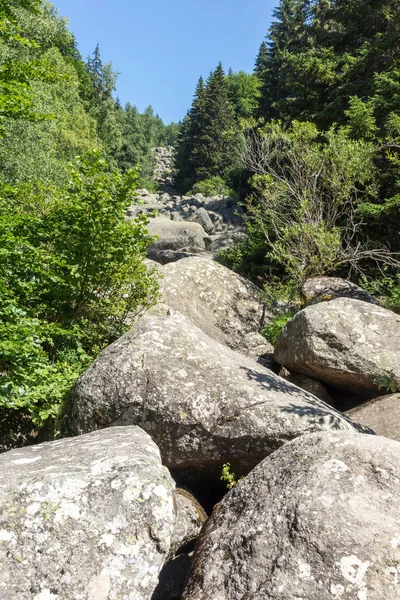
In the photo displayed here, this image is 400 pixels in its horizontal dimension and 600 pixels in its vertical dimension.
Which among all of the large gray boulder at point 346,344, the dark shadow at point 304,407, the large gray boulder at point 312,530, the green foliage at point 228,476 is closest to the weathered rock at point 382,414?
the large gray boulder at point 346,344

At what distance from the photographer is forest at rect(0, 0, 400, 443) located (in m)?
5.52

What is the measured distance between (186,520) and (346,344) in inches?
151

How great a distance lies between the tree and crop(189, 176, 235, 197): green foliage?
123ft

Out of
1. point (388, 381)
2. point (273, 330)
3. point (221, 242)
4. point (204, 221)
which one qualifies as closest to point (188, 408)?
point (388, 381)

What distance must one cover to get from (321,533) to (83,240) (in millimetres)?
4661

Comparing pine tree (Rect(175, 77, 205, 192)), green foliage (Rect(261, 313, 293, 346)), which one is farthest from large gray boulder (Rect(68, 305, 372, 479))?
pine tree (Rect(175, 77, 205, 192))

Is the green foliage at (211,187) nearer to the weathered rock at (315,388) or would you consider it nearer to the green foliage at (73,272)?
the weathered rock at (315,388)

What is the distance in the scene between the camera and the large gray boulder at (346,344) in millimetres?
7027

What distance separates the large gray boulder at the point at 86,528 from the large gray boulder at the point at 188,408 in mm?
1708

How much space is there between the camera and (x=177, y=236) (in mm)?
23734

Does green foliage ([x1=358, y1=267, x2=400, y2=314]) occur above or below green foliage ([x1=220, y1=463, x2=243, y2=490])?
above

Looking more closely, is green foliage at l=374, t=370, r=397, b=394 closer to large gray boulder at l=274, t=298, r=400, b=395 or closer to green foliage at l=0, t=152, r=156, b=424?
large gray boulder at l=274, t=298, r=400, b=395

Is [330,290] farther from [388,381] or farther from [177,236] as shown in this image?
[177,236]

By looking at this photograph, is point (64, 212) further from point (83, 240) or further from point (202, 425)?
point (202, 425)
